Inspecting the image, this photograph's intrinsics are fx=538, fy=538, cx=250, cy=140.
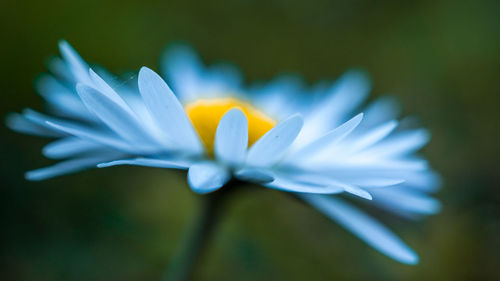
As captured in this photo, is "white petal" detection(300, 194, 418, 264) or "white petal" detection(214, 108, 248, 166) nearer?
"white petal" detection(214, 108, 248, 166)

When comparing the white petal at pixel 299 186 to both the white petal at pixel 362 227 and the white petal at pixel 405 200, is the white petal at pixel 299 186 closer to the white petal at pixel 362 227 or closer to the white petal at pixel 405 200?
the white petal at pixel 362 227

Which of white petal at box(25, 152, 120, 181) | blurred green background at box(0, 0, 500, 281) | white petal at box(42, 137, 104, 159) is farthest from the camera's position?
blurred green background at box(0, 0, 500, 281)

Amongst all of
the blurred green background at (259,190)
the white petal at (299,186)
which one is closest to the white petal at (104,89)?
the white petal at (299,186)

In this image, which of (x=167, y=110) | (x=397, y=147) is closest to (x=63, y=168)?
(x=167, y=110)

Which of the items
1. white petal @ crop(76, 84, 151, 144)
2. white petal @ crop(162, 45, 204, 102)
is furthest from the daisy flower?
white petal @ crop(162, 45, 204, 102)

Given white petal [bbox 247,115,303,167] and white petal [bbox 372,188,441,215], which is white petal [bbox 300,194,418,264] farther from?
white petal [bbox 247,115,303,167]
